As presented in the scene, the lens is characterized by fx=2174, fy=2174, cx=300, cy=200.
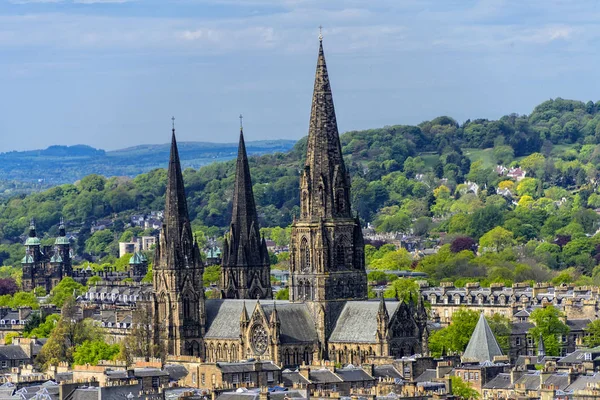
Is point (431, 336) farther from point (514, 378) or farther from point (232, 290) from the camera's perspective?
point (514, 378)

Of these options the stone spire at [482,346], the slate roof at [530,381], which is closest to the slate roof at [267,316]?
the stone spire at [482,346]

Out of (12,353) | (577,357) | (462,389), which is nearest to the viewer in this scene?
(462,389)

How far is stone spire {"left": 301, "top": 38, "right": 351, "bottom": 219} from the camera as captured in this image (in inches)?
5241

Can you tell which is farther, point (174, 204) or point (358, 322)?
point (174, 204)

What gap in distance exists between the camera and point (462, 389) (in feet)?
341

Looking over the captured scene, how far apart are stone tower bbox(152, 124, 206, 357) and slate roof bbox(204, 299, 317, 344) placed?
975 millimetres

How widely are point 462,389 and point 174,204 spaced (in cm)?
3966

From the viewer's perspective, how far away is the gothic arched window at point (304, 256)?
133 metres

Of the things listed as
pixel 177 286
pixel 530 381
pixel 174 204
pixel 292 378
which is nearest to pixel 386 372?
pixel 292 378

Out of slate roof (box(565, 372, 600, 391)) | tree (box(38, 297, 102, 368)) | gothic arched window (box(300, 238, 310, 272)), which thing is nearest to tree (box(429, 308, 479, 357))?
gothic arched window (box(300, 238, 310, 272))

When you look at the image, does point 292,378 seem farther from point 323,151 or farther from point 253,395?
point 323,151

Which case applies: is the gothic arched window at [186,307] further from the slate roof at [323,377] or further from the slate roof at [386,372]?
the slate roof at [323,377]

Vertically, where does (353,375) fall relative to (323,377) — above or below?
below

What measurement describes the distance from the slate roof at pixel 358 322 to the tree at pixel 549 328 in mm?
13537
